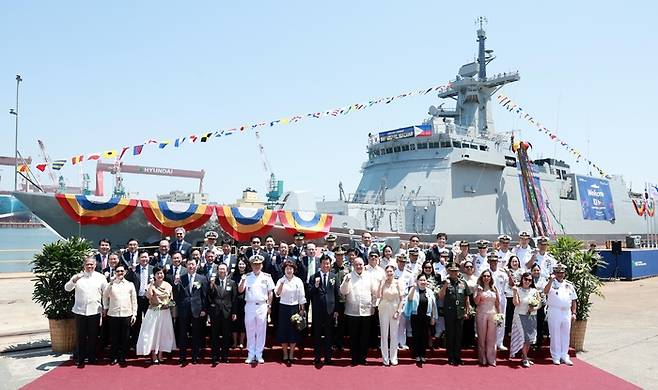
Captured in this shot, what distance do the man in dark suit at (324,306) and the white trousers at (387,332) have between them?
71 cm

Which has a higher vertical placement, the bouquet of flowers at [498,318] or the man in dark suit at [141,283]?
the man in dark suit at [141,283]

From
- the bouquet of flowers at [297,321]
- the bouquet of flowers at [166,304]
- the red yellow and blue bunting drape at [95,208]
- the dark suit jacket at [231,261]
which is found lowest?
the bouquet of flowers at [297,321]

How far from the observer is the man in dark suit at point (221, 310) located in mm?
6523

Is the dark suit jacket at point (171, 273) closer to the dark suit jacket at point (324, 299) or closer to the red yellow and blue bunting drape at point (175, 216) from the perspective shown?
the dark suit jacket at point (324, 299)

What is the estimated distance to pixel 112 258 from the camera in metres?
6.80

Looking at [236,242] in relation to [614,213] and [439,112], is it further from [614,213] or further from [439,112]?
[614,213]

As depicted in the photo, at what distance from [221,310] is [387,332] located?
2.37 m

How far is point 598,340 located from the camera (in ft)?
27.1

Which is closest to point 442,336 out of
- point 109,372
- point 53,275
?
point 109,372

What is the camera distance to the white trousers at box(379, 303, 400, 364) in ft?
21.5

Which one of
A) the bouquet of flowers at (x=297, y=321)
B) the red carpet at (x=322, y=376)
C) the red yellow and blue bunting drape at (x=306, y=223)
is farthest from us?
the red yellow and blue bunting drape at (x=306, y=223)

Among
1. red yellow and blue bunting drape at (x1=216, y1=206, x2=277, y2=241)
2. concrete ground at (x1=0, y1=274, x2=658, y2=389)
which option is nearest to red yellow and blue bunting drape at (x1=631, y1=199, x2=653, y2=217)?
concrete ground at (x1=0, y1=274, x2=658, y2=389)

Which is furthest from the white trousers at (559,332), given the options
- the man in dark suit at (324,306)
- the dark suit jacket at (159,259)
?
the dark suit jacket at (159,259)

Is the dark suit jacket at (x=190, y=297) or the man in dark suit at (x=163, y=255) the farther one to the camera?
the man in dark suit at (x=163, y=255)
